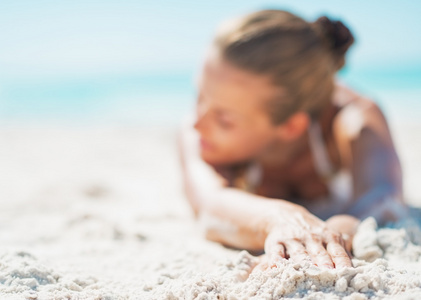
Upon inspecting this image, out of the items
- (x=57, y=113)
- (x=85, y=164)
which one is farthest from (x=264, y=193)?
(x=57, y=113)

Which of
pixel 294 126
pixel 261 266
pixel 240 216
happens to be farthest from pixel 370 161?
pixel 261 266

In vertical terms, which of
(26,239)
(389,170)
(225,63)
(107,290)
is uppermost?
(225,63)

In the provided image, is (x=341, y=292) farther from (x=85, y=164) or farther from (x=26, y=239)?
(x=85, y=164)

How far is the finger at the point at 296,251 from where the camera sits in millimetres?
1132

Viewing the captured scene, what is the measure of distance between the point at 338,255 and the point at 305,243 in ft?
0.33

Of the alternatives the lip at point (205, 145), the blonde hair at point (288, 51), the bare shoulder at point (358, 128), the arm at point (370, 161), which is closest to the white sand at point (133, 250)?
the arm at point (370, 161)

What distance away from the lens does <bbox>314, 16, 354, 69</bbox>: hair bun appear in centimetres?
224

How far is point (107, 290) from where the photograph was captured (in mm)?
1174

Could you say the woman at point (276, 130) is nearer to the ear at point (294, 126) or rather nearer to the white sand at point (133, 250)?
the ear at point (294, 126)

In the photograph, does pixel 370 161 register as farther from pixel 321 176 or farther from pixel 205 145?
pixel 205 145

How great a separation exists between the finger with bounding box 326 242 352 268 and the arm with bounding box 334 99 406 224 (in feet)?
1.66

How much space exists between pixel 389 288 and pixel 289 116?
51.6 inches

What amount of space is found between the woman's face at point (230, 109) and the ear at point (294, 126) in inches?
3.3

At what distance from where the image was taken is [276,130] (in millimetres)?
2268
